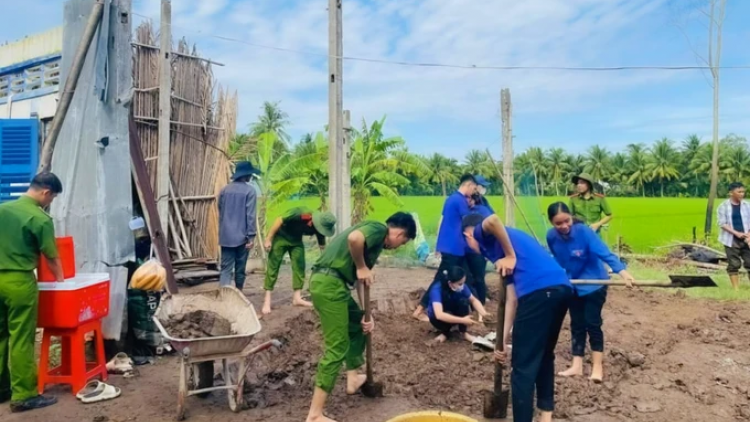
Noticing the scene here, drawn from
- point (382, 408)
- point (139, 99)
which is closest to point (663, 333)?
point (382, 408)

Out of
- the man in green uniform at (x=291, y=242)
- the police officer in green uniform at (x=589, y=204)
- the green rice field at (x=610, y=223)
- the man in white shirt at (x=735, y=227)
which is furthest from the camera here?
the green rice field at (x=610, y=223)

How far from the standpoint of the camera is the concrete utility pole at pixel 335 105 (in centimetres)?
754

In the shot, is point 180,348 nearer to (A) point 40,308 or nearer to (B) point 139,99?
(A) point 40,308

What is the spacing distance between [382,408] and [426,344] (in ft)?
6.61

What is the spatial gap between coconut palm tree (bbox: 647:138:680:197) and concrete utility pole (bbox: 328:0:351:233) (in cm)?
5389

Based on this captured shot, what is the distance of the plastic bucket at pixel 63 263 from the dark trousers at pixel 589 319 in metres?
4.36

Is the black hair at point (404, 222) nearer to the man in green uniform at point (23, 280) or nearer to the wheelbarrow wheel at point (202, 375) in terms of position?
the wheelbarrow wheel at point (202, 375)

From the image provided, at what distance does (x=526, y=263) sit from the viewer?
3.64 m

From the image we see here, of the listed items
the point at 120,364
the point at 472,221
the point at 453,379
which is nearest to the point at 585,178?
the point at 453,379

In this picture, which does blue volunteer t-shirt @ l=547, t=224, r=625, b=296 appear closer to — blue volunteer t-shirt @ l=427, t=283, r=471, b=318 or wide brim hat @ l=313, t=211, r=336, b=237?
blue volunteer t-shirt @ l=427, t=283, r=471, b=318

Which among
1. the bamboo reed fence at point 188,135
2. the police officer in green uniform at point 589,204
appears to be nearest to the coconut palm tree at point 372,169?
the bamboo reed fence at point 188,135

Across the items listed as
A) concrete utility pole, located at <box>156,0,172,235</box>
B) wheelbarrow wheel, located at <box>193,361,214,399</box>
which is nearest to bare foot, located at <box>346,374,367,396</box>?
wheelbarrow wheel, located at <box>193,361,214,399</box>

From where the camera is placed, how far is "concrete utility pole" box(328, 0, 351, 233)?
754cm

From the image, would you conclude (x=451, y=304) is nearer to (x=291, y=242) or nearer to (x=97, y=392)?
(x=291, y=242)
